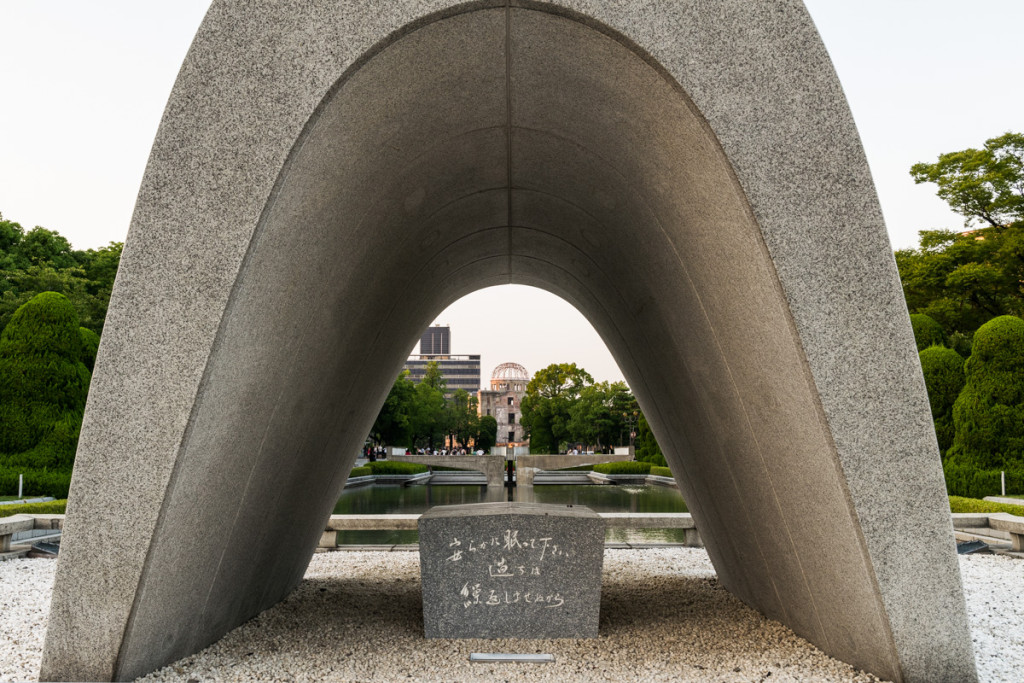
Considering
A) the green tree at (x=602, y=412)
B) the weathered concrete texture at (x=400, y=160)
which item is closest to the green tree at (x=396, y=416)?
the green tree at (x=602, y=412)

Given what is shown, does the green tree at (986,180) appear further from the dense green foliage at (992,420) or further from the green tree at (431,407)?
the green tree at (431,407)

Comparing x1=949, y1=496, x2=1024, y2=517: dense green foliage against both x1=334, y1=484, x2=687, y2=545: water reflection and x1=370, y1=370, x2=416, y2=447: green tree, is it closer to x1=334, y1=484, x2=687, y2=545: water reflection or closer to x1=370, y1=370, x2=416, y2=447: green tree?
x1=334, y1=484, x2=687, y2=545: water reflection

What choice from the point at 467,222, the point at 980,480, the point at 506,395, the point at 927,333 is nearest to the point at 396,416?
the point at 927,333

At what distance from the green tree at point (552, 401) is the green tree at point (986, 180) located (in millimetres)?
35886

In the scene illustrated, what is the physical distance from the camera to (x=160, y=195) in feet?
12.7

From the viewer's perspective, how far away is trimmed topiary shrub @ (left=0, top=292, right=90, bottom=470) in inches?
691

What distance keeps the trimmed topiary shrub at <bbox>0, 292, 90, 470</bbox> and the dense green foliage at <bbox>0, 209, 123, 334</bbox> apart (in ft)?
30.7

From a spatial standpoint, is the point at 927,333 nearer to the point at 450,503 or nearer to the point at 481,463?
the point at 450,503

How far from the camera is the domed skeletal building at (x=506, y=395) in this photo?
101 meters

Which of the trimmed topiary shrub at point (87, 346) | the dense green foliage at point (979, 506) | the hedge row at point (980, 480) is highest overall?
the trimmed topiary shrub at point (87, 346)

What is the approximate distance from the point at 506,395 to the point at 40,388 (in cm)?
8584

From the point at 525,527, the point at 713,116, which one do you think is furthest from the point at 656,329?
the point at 713,116

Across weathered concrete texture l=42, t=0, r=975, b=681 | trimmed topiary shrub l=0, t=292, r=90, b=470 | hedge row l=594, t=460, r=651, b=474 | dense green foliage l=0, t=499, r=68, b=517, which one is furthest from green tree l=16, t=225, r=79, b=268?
weathered concrete texture l=42, t=0, r=975, b=681

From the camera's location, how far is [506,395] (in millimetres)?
102812
